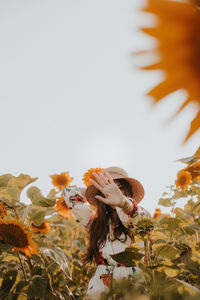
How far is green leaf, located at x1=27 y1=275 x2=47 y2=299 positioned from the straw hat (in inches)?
40.8

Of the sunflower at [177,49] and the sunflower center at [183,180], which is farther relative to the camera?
the sunflower center at [183,180]

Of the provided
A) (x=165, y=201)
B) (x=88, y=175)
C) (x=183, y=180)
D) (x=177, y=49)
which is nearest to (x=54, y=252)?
(x=88, y=175)

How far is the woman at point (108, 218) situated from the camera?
5.80ft

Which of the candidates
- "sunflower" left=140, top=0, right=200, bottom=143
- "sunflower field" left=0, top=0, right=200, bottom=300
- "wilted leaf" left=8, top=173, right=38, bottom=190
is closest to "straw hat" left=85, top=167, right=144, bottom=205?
"sunflower field" left=0, top=0, right=200, bottom=300

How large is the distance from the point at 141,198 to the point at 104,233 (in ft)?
1.78

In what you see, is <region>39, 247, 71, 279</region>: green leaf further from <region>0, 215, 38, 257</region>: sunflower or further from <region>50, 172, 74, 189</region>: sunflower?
<region>50, 172, 74, 189</region>: sunflower

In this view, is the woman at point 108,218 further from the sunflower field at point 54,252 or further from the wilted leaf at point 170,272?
the wilted leaf at point 170,272

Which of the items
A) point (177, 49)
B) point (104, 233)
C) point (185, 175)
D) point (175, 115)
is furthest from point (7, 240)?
point (185, 175)

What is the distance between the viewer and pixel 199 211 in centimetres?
187

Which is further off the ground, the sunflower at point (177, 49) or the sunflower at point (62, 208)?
the sunflower at point (177, 49)

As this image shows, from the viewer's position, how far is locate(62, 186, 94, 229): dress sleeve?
230 cm

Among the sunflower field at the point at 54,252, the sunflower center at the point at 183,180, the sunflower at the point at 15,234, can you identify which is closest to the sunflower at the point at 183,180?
the sunflower center at the point at 183,180

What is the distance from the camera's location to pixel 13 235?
1.39 m

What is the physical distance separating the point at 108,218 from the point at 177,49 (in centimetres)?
175
